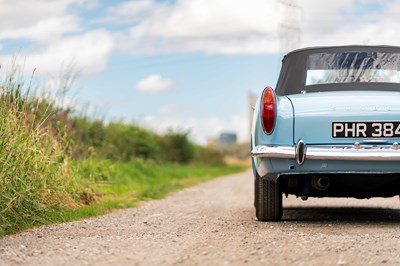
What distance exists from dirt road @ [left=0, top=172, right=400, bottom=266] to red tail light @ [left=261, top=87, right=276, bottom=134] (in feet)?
3.05

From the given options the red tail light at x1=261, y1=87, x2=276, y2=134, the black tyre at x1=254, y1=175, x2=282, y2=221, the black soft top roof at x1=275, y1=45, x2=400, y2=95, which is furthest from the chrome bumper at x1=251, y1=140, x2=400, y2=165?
the black soft top roof at x1=275, y1=45, x2=400, y2=95

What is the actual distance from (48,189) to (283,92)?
8.97 feet

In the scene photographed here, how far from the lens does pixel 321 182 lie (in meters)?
7.79

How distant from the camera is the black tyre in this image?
7938 mm

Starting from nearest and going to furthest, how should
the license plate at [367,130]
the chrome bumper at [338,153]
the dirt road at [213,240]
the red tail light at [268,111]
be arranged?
the dirt road at [213,240], the chrome bumper at [338,153], the license plate at [367,130], the red tail light at [268,111]

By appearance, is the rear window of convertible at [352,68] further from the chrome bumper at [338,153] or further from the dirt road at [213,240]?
the dirt road at [213,240]

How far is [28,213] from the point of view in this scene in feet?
26.4

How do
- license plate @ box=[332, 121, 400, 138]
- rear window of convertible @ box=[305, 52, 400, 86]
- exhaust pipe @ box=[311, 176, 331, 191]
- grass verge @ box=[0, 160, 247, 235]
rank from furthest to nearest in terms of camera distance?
grass verge @ box=[0, 160, 247, 235], rear window of convertible @ box=[305, 52, 400, 86], exhaust pipe @ box=[311, 176, 331, 191], license plate @ box=[332, 121, 400, 138]

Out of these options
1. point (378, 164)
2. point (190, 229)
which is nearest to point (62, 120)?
point (190, 229)

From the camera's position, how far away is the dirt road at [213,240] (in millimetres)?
5590

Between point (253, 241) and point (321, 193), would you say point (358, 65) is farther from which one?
point (253, 241)

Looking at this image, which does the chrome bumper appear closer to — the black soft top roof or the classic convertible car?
the classic convertible car

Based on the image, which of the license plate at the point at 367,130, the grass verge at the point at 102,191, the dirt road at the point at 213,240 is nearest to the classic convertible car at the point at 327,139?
the license plate at the point at 367,130

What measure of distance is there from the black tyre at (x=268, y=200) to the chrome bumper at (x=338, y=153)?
25.1 inches
